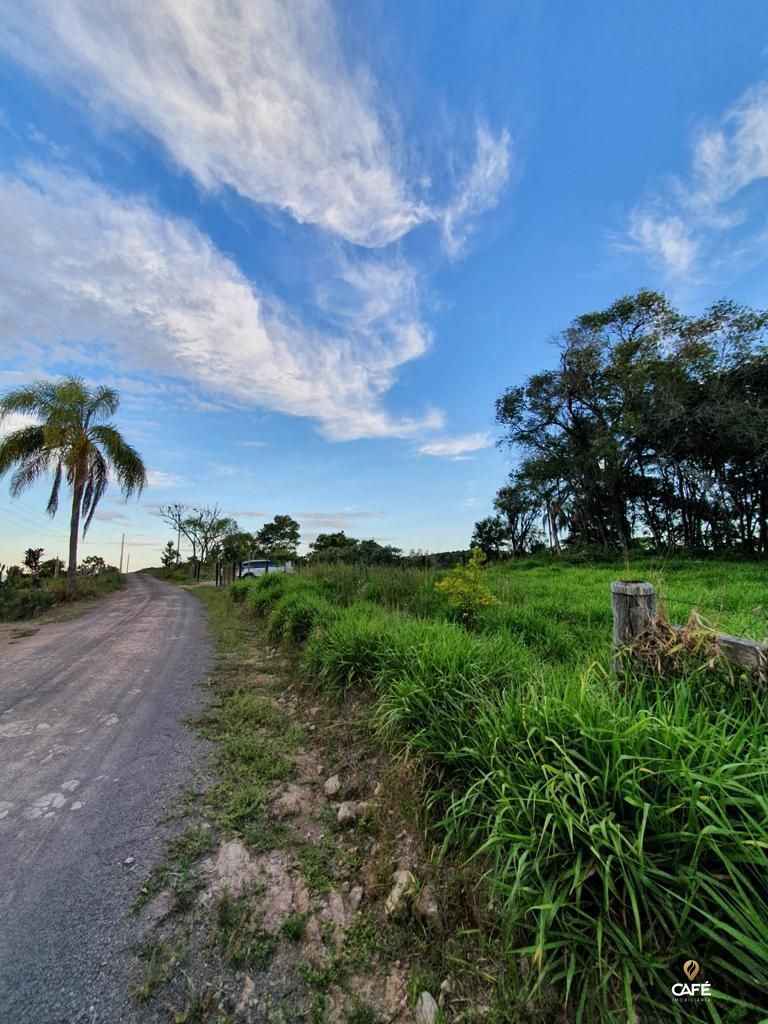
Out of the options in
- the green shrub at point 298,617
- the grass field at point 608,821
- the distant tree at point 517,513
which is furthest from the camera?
the distant tree at point 517,513

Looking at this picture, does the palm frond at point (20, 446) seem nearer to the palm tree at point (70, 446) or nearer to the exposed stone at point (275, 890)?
the palm tree at point (70, 446)

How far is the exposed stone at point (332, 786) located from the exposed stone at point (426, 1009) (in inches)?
44.5

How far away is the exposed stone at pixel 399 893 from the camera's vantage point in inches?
58.9

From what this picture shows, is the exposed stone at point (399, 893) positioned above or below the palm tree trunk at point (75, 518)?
below

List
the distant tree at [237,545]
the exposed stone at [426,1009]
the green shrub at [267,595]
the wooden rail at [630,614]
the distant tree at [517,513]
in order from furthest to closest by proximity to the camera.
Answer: the distant tree at [237,545] < the distant tree at [517,513] < the green shrub at [267,595] < the wooden rail at [630,614] < the exposed stone at [426,1009]

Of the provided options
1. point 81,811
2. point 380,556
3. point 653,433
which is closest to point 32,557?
point 380,556

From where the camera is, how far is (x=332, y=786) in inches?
90.9

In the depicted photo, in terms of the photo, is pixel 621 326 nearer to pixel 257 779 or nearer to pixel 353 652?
pixel 353 652

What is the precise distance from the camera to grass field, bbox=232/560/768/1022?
1.03 meters

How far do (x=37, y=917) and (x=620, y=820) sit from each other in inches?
82.5

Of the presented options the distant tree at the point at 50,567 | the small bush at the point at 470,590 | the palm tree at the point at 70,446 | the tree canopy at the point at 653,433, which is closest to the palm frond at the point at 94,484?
the palm tree at the point at 70,446

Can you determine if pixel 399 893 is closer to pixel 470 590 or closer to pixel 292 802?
pixel 292 802

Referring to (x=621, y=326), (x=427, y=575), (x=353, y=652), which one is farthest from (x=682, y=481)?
(x=353, y=652)

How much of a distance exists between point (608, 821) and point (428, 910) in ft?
2.60
